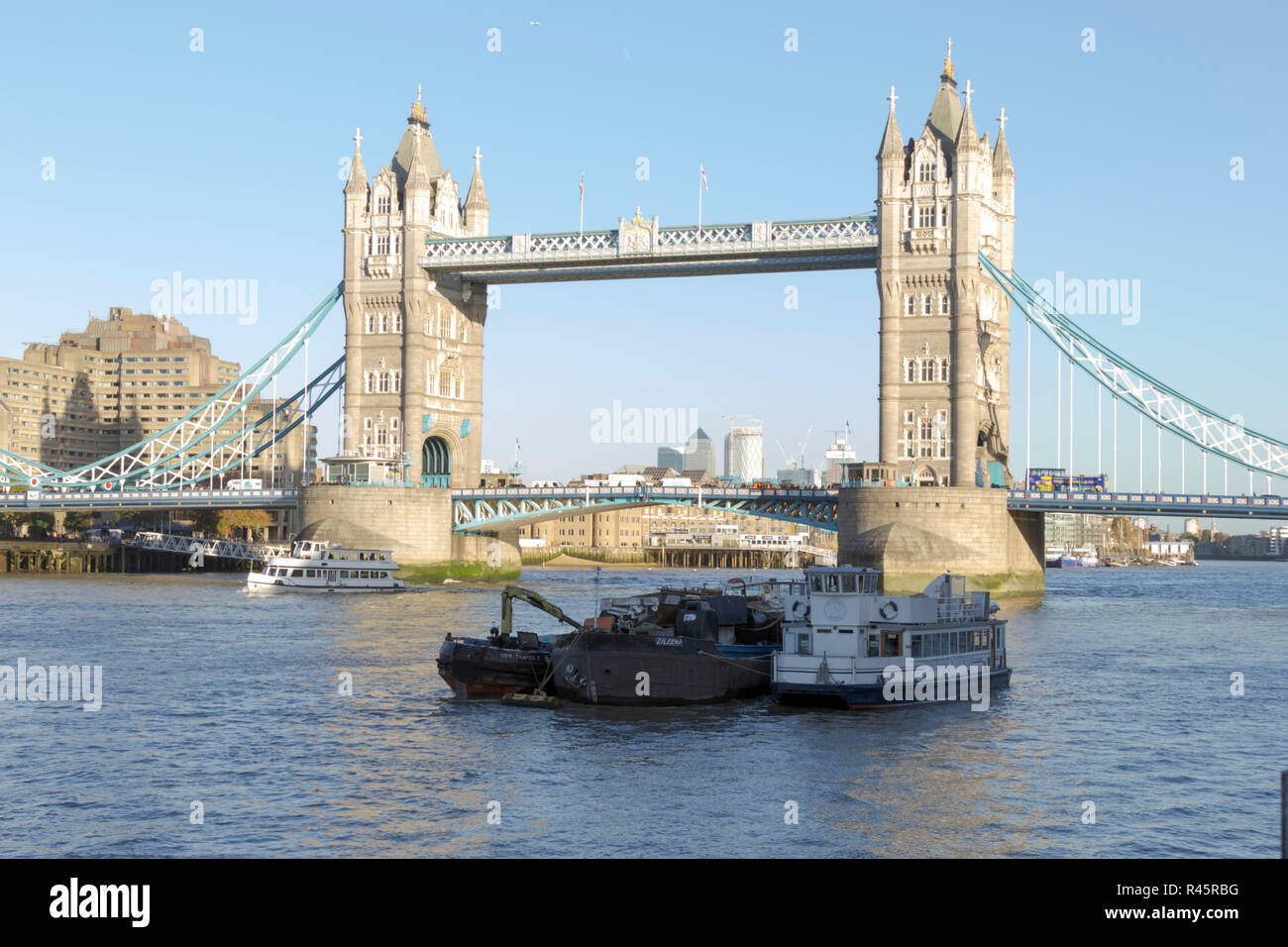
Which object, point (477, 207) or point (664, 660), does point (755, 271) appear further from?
point (664, 660)

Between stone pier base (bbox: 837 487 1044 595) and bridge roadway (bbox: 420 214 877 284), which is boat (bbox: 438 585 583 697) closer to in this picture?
stone pier base (bbox: 837 487 1044 595)

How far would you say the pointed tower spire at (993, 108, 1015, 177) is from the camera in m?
98.9

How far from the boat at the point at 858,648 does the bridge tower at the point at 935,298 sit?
50.3m

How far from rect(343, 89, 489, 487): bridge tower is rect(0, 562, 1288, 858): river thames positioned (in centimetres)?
5381

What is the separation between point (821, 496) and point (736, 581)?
4682cm

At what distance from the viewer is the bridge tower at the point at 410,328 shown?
109688 millimetres

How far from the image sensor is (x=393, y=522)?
10550 centimetres

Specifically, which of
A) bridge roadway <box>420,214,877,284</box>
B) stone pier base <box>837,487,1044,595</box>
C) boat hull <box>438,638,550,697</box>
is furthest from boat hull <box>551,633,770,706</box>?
bridge roadway <box>420,214,877,284</box>

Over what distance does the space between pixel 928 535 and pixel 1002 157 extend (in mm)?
28581

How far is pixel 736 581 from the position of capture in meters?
54.2

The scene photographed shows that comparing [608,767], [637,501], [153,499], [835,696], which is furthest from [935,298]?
[608,767]

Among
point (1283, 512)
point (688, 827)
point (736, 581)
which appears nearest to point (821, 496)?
point (1283, 512)

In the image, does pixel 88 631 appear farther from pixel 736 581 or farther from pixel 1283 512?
pixel 1283 512
